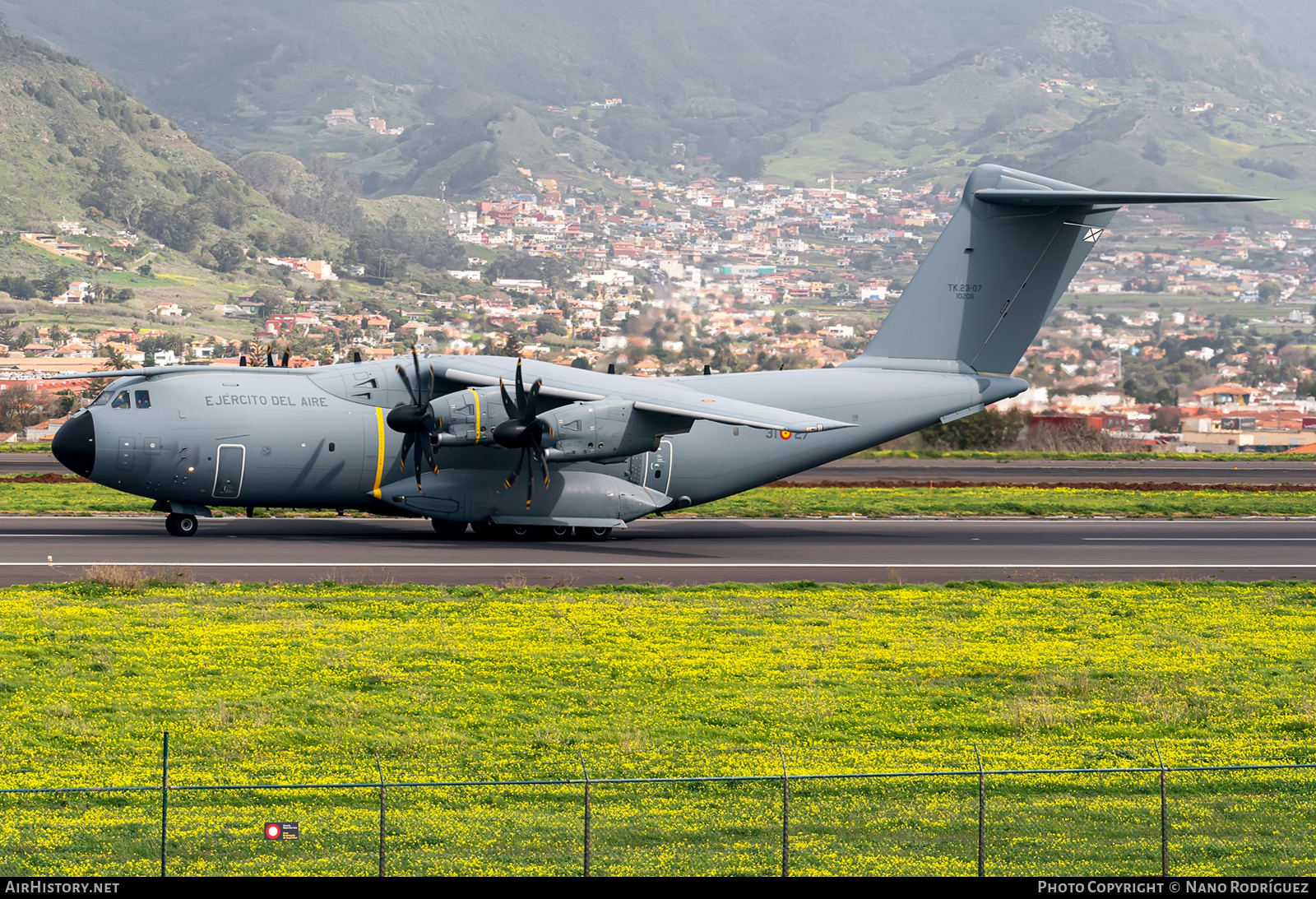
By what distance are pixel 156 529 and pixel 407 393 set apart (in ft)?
25.7

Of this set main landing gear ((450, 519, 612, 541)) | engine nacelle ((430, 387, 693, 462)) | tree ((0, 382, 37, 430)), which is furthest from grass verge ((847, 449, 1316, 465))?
tree ((0, 382, 37, 430))

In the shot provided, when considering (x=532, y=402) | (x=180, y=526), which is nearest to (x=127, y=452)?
(x=180, y=526)

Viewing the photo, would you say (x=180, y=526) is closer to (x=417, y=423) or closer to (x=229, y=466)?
(x=229, y=466)

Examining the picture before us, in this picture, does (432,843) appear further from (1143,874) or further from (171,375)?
(171,375)

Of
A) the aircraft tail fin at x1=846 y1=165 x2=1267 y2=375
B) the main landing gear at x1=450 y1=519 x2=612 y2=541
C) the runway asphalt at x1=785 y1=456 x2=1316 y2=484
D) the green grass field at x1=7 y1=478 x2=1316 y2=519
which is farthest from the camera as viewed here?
the runway asphalt at x1=785 y1=456 x2=1316 y2=484

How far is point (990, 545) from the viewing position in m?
35.7

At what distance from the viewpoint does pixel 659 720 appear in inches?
661

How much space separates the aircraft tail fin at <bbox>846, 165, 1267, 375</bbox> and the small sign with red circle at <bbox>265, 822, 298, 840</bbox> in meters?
29.6

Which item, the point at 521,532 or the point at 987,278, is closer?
the point at 521,532

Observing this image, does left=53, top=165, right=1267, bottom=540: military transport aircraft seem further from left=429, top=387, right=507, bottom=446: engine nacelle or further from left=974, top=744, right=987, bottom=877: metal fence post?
left=974, top=744, right=987, bottom=877: metal fence post

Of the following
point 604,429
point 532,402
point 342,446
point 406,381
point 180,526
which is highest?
point 406,381

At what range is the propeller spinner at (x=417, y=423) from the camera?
106ft

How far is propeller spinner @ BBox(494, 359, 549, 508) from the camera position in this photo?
3175 centimetres

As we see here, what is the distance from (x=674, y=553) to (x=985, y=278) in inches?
491
